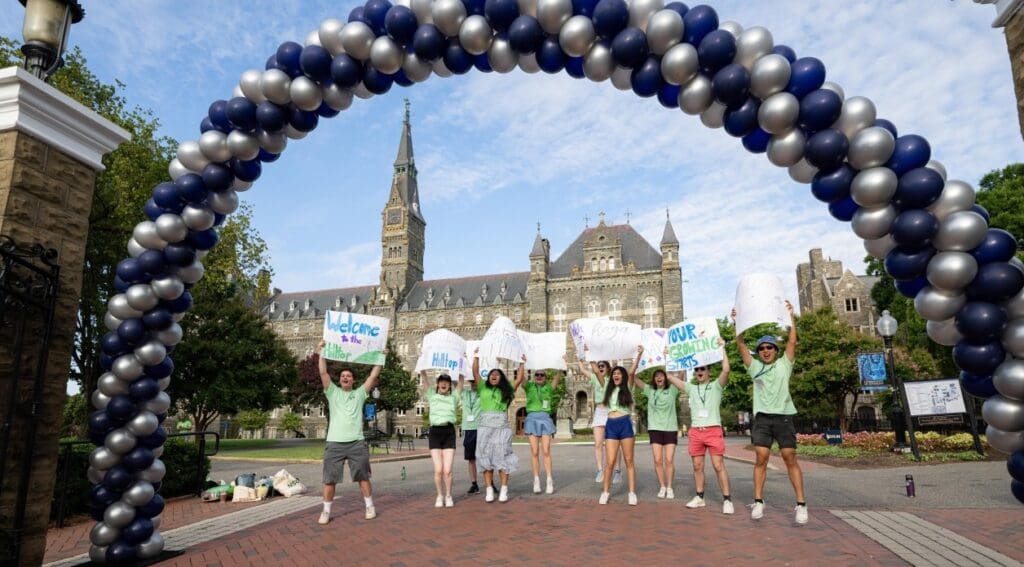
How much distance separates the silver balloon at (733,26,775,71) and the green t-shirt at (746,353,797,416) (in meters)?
3.55

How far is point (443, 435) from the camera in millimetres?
8508

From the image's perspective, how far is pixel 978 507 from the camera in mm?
7969

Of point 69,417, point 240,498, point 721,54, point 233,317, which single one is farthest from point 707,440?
point 69,417

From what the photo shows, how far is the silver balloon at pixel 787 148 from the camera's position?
455cm

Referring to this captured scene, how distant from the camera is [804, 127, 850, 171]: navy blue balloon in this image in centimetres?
424

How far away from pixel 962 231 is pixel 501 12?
410cm

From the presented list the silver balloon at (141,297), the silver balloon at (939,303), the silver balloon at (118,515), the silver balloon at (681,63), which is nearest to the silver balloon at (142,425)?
the silver balloon at (118,515)

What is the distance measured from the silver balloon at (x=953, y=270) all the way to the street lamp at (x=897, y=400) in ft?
45.6

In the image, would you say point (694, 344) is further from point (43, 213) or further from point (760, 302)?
point (43, 213)

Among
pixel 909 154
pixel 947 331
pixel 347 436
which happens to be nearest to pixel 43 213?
pixel 347 436

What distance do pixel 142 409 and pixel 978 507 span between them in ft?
34.4

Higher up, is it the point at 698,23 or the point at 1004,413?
the point at 698,23

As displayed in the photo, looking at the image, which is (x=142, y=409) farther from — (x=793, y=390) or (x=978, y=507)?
(x=793, y=390)

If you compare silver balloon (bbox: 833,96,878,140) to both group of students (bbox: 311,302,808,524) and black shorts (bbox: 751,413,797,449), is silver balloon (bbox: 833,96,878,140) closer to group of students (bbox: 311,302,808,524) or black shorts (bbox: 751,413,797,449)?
group of students (bbox: 311,302,808,524)
